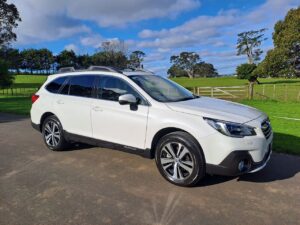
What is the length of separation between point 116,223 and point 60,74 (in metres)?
4.09

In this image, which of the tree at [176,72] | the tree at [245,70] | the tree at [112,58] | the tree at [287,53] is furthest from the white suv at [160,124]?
the tree at [176,72]

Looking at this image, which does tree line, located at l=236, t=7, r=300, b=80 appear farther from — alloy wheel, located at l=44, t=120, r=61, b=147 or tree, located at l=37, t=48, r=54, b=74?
tree, located at l=37, t=48, r=54, b=74

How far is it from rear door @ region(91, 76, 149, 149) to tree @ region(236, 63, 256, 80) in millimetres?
62342

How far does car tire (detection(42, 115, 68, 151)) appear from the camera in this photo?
6.15m

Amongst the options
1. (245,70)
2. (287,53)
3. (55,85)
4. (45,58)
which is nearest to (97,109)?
(55,85)

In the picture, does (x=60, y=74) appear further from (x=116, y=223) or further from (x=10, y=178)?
(x=116, y=223)

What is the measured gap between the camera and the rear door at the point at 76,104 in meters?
5.55

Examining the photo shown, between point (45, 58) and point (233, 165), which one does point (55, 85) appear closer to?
point (233, 165)

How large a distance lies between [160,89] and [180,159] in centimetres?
146

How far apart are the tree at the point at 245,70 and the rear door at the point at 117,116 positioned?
205 feet

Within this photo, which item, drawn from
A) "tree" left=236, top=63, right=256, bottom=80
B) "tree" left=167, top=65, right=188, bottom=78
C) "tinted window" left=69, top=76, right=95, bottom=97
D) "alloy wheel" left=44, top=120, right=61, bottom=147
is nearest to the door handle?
"tinted window" left=69, top=76, right=95, bottom=97

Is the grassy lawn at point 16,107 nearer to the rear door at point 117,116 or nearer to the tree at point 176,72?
the rear door at point 117,116

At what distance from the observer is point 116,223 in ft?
10.9

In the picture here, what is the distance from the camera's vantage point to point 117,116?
5.00 meters
